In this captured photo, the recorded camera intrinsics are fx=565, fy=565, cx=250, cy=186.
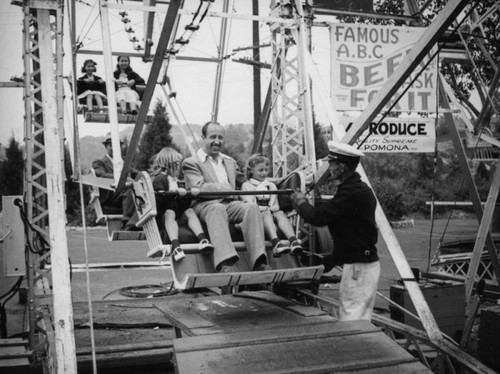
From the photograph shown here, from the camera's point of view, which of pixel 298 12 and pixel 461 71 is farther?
pixel 461 71

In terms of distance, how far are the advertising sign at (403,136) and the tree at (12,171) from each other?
24.5 metres

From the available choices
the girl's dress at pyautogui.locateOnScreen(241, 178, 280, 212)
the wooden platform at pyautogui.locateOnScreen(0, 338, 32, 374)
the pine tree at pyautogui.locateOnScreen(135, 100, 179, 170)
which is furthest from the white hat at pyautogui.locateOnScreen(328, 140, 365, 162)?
the pine tree at pyautogui.locateOnScreen(135, 100, 179, 170)

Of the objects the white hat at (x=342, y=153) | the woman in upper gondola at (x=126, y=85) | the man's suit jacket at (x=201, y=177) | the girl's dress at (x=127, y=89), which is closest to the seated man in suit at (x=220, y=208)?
the man's suit jacket at (x=201, y=177)

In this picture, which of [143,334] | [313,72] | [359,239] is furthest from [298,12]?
[143,334]

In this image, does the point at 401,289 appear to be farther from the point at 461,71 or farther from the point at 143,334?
the point at 461,71

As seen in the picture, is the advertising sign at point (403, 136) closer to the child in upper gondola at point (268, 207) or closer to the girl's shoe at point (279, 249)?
the child in upper gondola at point (268, 207)

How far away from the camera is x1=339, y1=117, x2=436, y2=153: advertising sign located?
8.23 meters

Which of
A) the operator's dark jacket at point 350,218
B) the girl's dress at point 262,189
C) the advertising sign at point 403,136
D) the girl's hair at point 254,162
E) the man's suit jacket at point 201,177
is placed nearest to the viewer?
the operator's dark jacket at point 350,218

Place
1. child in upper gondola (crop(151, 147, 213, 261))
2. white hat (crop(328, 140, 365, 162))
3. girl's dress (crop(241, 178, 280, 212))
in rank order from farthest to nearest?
girl's dress (crop(241, 178, 280, 212)) < child in upper gondola (crop(151, 147, 213, 261)) < white hat (crop(328, 140, 365, 162))

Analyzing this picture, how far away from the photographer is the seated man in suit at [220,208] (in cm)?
524

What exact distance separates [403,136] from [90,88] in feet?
20.7

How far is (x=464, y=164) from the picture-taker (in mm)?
7828

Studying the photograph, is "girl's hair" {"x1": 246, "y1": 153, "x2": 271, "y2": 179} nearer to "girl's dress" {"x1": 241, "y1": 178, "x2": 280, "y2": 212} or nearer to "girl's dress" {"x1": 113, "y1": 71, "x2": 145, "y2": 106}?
"girl's dress" {"x1": 241, "y1": 178, "x2": 280, "y2": 212}

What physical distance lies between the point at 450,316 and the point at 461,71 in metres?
11.3
